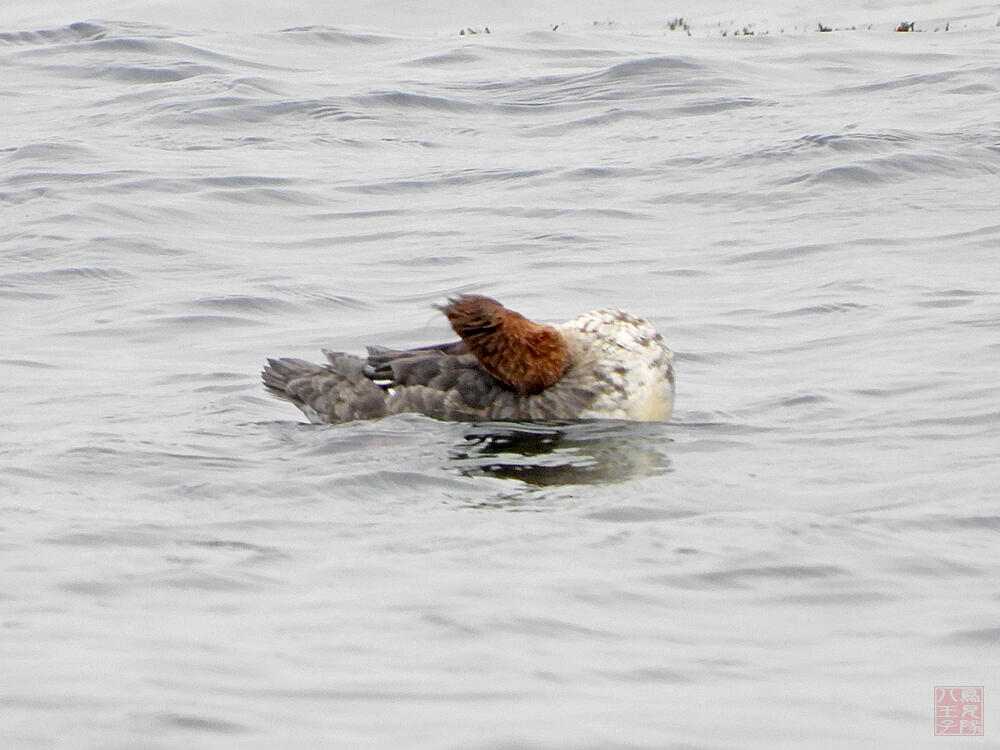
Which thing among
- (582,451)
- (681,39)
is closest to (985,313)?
(582,451)

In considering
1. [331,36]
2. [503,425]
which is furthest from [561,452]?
[331,36]

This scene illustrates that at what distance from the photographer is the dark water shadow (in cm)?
849

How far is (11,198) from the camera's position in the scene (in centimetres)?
1625

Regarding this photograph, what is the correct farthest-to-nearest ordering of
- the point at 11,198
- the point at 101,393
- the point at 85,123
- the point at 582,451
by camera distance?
the point at 85,123, the point at 11,198, the point at 101,393, the point at 582,451

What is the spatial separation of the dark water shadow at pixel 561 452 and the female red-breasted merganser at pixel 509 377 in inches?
5.0

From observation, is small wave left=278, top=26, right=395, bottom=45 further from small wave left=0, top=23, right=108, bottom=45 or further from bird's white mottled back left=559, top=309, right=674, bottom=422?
bird's white mottled back left=559, top=309, right=674, bottom=422

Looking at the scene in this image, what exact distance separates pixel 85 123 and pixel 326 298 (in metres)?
7.61

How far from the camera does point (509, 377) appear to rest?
9.62 metres

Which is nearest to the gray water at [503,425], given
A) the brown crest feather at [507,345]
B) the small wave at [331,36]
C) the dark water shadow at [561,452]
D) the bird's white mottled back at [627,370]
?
the dark water shadow at [561,452]

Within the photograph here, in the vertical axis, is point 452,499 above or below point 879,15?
below

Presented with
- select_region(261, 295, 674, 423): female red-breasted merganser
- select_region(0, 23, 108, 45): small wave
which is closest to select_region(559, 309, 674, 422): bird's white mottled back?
select_region(261, 295, 674, 423): female red-breasted merganser

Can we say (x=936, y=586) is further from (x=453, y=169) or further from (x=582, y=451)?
(x=453, y=169)

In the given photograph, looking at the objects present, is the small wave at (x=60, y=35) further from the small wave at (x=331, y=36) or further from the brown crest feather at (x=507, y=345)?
the brown crest feather at (x=507, y=345)

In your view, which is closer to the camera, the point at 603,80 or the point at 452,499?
the point at 452,499
